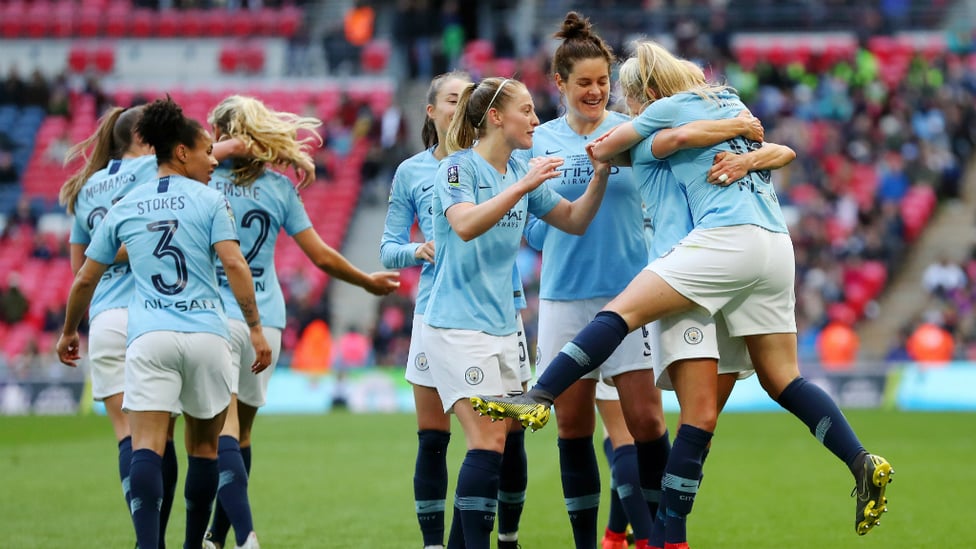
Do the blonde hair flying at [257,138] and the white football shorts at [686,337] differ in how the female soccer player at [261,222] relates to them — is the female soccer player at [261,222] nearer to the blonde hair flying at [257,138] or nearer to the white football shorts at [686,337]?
the blonde hair flying at [257,138]

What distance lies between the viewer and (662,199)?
6.50m

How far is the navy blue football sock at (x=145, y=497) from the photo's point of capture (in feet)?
21.5

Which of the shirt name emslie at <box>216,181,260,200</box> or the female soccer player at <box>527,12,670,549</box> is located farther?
the shirt name emslie at <box>216,181,260,200</box>

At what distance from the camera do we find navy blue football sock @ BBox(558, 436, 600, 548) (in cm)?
688

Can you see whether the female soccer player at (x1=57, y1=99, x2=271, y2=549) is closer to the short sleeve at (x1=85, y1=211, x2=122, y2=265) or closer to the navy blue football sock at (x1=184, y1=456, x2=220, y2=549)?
the short sleeve at (x1=85, y1=211, x2=122, y2=265)

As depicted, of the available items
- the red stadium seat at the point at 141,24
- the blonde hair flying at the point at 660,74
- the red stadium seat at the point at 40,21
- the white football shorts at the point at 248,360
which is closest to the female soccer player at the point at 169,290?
the white football shorts at the point at 248,360

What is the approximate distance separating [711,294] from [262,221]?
2927 mm

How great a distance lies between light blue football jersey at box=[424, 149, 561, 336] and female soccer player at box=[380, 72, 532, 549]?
1.02 feet

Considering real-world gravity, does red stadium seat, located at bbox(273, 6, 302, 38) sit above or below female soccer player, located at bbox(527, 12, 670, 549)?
above

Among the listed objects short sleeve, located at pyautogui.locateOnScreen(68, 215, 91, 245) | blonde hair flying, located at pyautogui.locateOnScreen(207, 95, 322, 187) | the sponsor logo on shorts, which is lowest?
the sponsor logo on shorts

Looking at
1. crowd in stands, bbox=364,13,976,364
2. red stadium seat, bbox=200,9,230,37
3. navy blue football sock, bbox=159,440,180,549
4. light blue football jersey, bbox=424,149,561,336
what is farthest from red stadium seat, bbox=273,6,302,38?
light blue football jersey, bbox=424,149,561,336

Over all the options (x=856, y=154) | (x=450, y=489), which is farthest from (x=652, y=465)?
(x=856, y=154)

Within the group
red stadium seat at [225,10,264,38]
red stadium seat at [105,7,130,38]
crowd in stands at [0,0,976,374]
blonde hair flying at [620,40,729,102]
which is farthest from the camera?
red stadium seat at [105,7,130,38]

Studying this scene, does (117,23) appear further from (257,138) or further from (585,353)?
(585,353)
